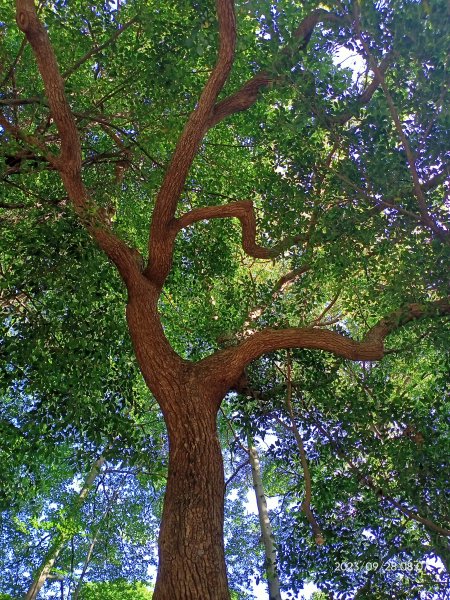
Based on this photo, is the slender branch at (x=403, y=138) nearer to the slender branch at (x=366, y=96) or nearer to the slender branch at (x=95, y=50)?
the slender branch at (x=366, y=96)

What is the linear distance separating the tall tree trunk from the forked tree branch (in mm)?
2115

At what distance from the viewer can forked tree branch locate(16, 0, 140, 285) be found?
672 cm

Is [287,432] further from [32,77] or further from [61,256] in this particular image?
[32,77]

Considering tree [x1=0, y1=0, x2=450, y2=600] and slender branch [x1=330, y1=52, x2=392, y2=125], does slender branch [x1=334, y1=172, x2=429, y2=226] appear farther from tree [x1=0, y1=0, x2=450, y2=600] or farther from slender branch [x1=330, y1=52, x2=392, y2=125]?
slender branch [x1=330, y1=52, x2=392, y2=125]

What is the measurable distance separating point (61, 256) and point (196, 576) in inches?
191

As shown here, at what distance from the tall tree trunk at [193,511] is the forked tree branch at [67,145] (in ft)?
6.94

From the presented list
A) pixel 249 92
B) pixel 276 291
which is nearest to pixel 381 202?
pixel 249 92

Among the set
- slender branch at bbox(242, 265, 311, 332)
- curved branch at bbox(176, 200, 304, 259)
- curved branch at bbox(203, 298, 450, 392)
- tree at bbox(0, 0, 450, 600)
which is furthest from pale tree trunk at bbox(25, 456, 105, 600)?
curved branch at bbox(203, 298, 450, 392)

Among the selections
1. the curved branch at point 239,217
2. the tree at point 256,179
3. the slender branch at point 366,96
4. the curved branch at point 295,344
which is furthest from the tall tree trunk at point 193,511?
the slender branch at point 366,96

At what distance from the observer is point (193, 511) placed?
543cm

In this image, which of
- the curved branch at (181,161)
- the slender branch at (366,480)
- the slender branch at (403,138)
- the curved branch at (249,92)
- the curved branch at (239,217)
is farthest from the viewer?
the curved branch at (249,92)

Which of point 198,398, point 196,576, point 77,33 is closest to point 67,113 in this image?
point 77,33

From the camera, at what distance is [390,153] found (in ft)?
22.3

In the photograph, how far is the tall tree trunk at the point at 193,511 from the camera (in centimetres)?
498
